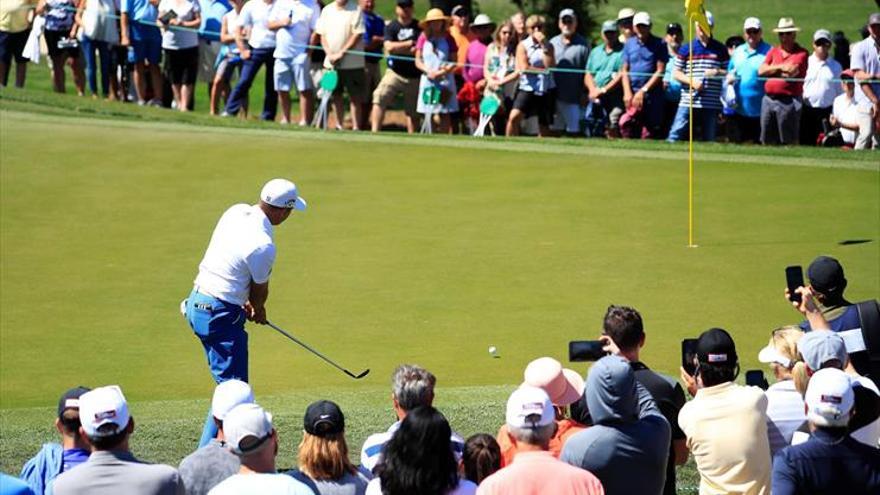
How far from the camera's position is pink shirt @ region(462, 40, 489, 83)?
21672mm

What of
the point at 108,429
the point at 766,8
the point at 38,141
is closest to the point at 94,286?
the point at 38,141

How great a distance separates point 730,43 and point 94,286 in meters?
11.0

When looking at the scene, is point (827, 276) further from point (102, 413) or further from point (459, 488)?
point (102, 413)

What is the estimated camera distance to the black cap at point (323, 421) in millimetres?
6457

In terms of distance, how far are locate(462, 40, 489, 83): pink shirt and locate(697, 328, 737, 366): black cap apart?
14.7m

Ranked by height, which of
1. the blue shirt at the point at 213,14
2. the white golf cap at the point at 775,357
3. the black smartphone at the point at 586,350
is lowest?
the white golf cap at the point at 775,357

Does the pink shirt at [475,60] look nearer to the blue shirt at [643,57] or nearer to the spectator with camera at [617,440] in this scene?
the blue shirt at [643,57]

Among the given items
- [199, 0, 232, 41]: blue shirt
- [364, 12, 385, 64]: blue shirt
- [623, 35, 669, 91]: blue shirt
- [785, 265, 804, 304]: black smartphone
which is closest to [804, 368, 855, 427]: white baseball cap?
[785, 265, 804, 304]: black smartphone

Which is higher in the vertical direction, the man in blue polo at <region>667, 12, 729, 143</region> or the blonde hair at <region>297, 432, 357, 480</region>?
the man in blue polo at <region>667, 12, 729, 143</region>

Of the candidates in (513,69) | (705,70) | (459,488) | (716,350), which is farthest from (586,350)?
(513,69)

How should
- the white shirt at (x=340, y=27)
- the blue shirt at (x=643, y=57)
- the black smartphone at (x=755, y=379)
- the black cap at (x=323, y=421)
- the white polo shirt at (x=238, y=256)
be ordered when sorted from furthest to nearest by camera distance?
the white shirt at (x=340, y=27)
the blue shirt at (x=643, y=57)
the white polo shirt at (x=238, y=256)
the black smartphone at (x=755, y=379)
the black cap at (x=323, y=421)

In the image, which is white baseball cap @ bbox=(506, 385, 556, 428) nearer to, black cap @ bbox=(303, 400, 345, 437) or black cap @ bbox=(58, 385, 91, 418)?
black cap @ bbox=(303, 400, 345, 437)

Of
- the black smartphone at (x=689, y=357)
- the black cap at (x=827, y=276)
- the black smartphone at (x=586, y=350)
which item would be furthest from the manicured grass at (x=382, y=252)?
the black smartphone at (x=586, y=350)

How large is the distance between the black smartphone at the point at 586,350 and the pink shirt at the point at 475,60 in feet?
47.2
